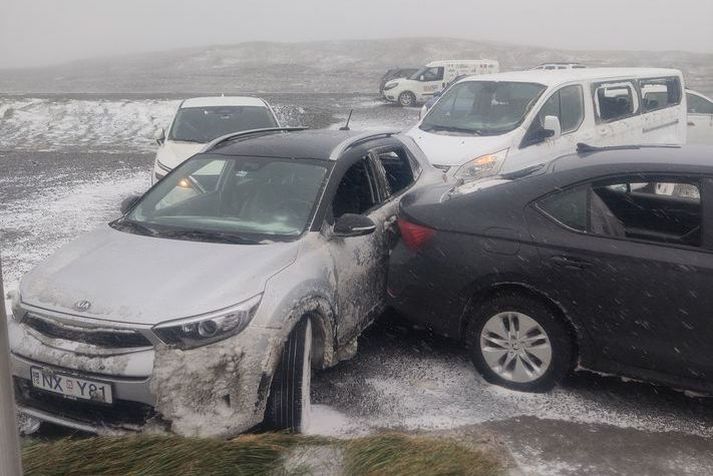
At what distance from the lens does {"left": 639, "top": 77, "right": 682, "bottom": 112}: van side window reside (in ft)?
36.8

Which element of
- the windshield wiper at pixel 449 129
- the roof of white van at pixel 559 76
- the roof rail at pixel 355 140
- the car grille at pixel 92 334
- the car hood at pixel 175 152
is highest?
the roof of white van at pixel 559 76

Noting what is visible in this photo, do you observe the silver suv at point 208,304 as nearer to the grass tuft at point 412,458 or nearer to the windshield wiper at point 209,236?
the windshield wiper at point 209,236

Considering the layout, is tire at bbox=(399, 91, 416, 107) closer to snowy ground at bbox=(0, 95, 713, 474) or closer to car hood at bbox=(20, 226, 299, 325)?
snowy ground at bbox=(0, 95, 713, 474)

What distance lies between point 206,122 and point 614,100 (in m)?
6.06

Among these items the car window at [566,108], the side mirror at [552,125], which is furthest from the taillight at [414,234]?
the car window at [566,108]

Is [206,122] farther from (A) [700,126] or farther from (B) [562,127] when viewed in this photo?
(A) [700,126]

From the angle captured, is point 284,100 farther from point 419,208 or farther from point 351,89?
point 419,208

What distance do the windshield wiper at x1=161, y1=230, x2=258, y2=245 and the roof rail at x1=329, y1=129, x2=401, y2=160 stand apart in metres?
0.99

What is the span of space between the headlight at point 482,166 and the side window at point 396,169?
274cm

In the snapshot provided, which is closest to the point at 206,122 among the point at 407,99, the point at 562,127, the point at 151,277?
the point at 562,127

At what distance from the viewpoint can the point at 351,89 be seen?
140 ft

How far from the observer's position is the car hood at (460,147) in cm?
895

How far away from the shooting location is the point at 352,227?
14.9 feet

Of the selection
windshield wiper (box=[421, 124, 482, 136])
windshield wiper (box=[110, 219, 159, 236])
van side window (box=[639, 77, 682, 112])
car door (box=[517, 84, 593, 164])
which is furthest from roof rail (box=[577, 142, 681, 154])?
van side window (box=[639, 77, 682, 112])
